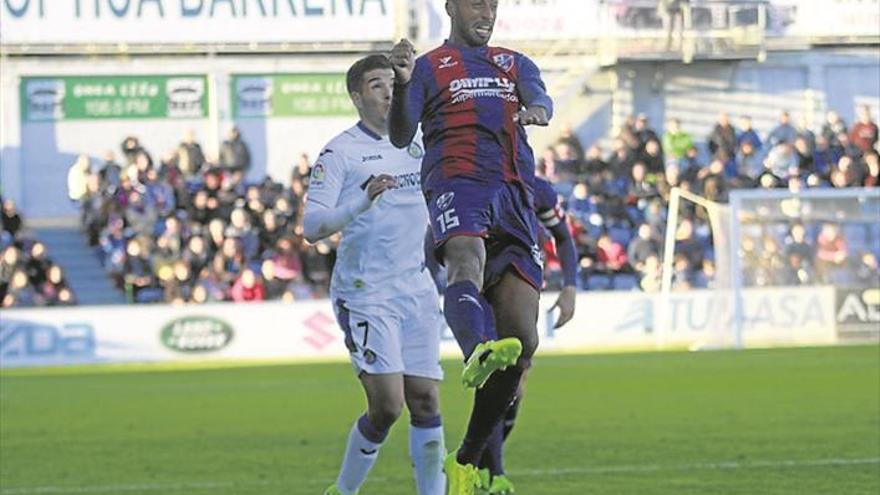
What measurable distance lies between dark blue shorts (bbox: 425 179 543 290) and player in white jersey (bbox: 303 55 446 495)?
4.28 feet

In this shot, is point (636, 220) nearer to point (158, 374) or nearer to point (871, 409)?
point (158, 374)

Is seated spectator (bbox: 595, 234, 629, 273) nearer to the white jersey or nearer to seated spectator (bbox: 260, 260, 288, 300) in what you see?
seated spectator (bbox: 260, 260, 288, 300)

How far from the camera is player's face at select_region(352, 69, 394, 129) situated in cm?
959

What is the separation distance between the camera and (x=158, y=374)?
26328 millimetres

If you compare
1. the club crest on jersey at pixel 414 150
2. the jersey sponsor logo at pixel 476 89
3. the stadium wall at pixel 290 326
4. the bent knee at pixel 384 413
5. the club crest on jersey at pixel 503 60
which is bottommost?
the stadium wall at pixel 290 326

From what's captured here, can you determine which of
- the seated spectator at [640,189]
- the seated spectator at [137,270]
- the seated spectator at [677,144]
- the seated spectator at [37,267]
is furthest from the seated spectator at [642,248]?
the seated spectator at [37,267]

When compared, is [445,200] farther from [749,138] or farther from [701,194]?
[749,138]

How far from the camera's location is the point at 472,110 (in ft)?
27.2

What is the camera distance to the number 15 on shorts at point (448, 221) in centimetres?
808

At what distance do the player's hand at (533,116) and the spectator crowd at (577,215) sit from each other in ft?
71.1

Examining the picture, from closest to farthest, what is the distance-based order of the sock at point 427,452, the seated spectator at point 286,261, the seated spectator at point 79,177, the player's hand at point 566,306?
1. the sock at point 427,452
2. the player's hand at point 566,306
3. the seated spectator at point 286,261
4. the seated spectator at point 79,177

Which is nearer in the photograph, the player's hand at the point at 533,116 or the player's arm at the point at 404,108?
the player's hand at the point at 533,116

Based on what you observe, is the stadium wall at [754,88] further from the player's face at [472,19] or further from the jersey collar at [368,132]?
the player's face at [472,19]

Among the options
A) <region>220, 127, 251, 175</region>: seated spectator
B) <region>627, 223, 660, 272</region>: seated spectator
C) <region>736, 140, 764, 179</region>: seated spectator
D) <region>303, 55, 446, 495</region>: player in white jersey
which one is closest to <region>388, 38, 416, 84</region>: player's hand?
<region>303, 55, 446, 495</region>: player in white jersey
